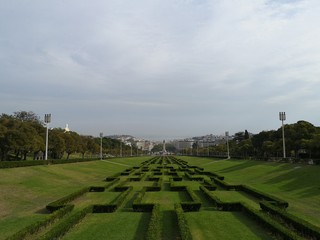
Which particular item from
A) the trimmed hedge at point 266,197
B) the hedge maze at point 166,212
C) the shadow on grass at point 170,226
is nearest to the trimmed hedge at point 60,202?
the hedge maze at point 166,212

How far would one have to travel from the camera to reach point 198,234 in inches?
464

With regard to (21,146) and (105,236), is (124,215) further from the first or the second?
(21,146)

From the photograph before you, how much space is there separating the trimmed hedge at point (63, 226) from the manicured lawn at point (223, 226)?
4348mm

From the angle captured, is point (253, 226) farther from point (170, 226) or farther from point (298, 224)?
point (170, 226)

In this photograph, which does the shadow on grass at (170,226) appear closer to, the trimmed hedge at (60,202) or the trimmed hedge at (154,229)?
the trimmed hedge at (154,229)

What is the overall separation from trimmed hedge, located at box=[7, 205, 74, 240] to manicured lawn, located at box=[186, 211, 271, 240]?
530cm

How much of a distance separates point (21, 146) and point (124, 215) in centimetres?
3216

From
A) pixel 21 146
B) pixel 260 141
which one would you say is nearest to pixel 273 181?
pixel 21 146

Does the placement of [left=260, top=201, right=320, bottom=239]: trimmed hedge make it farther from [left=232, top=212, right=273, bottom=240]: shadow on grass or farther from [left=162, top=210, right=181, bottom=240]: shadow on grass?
[left=162, top=210, right=181, bottom=240]: shadow on grass

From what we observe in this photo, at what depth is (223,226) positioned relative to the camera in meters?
12.9

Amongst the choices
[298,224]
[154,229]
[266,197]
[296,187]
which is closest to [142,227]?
[154,229]

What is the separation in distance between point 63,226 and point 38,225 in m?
1.10

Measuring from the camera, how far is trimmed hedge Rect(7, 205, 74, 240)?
436 inches

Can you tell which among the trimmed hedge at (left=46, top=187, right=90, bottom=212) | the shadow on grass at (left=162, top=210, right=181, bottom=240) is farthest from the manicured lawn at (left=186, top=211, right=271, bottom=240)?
the trimmed hedge at (left=46, top=187, right=90, bottom=212)
